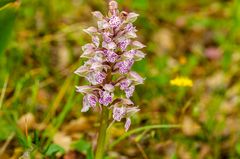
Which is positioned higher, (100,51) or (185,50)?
(100,51)

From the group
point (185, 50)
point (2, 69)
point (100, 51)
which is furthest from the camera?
point (185, 50)

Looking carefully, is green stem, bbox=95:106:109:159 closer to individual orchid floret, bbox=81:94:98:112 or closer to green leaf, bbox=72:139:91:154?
individual orchid floret, bbox=81:94:98:112

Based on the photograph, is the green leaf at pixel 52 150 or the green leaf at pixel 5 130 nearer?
the green leaf at pixel 52 150

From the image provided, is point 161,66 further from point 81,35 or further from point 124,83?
point 124,83

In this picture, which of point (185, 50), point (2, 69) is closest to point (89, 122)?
point (2, 69)

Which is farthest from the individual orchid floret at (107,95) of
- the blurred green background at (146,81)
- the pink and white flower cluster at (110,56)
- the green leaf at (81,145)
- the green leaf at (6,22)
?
the green leaf at (6,22)

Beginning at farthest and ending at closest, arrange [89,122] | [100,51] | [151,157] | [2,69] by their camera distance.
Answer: [2,69] < [89,122] < [151,157] < [100,51]

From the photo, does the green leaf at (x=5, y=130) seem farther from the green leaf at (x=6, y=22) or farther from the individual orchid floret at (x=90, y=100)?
the individual orchid floret at (x=90, y=100)
